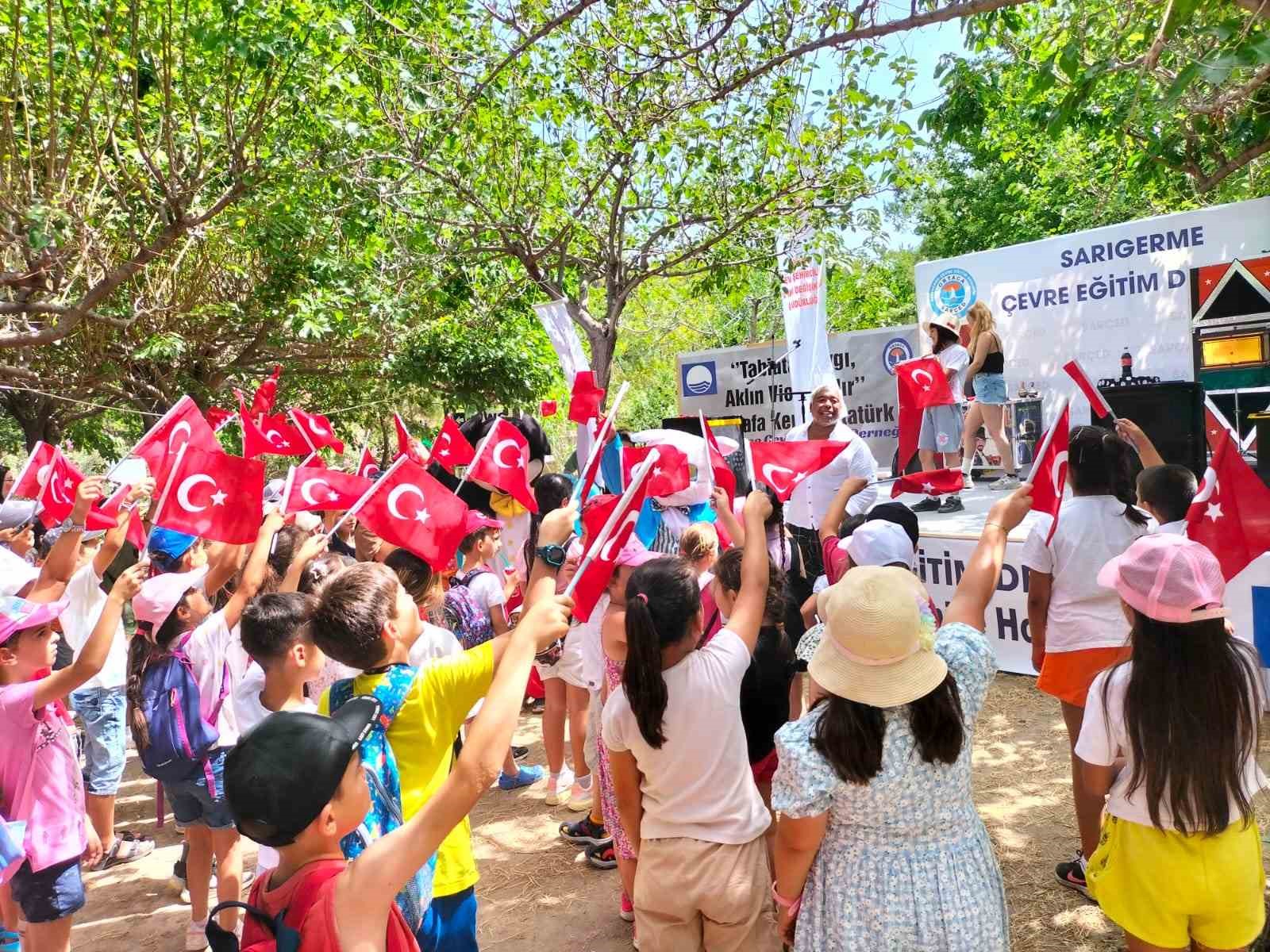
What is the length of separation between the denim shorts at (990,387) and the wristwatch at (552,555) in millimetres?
7289

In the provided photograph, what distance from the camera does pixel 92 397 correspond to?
1653 cm

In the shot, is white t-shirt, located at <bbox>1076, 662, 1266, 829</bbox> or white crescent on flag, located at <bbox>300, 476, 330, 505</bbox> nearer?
white t-shirt, located at <bbox>1076, 662, 1266, 829</bbox>

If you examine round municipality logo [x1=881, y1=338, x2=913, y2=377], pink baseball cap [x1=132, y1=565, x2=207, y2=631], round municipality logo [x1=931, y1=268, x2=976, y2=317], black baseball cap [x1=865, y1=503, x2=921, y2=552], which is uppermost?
round municipality logo [x1=931, y1=268, x2=976, y2=317]

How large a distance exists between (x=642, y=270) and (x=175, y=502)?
795 centimetres

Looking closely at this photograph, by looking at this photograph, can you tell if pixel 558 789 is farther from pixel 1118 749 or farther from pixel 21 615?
pixel 1118 749

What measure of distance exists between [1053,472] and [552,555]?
224cm

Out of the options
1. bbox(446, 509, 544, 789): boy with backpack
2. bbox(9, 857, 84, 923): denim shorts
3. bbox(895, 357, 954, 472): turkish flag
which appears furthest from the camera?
bbox(895, 357, 954, 472): turkish flag

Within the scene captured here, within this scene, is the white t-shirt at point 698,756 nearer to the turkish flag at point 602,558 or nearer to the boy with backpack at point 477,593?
the turkish flag at point 602,558

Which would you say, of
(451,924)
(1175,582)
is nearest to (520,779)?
(451,924)

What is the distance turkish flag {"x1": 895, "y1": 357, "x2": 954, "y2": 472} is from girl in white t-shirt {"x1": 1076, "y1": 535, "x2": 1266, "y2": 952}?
600 cm

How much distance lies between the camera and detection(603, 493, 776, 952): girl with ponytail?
9.16ft

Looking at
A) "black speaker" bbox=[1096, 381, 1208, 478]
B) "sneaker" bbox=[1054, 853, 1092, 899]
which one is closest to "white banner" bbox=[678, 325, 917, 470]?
"black speaker" bbox=[1096, 381, 1208, 478]

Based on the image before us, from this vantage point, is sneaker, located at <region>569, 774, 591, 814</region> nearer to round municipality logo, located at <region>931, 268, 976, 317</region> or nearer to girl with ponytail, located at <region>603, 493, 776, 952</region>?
girl with ponytail, located at <region>603, 493, 776, 952</region>

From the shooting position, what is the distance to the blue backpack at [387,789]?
8.14 ft
